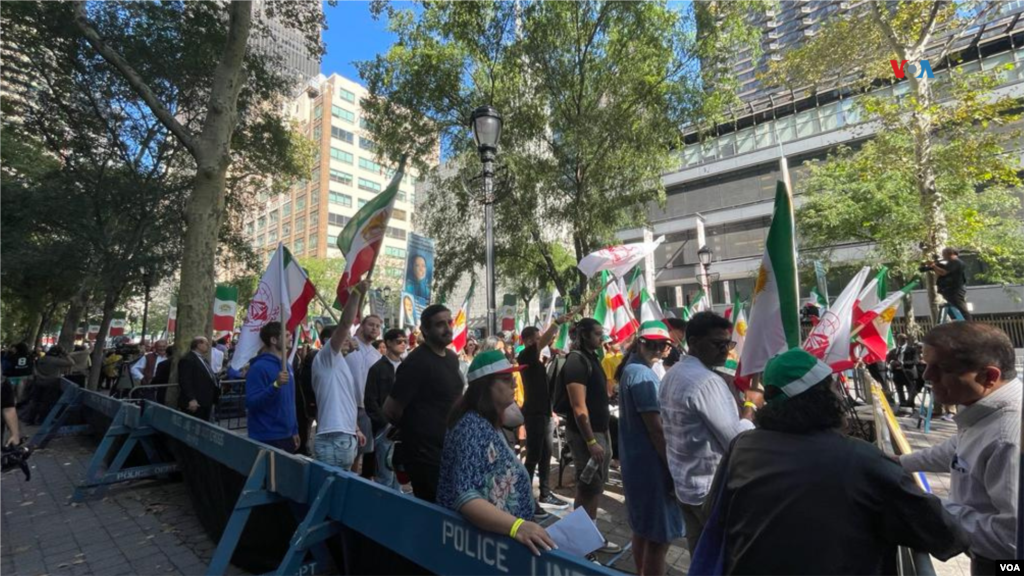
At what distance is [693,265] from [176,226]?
32163 millimetres

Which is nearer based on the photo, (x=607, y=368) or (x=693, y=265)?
(x=607, y=368)

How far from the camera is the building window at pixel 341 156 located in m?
69.0

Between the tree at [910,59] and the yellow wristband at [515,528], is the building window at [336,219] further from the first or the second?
the yellow wristband at [515,528]

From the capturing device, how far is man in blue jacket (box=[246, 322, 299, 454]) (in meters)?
4.49

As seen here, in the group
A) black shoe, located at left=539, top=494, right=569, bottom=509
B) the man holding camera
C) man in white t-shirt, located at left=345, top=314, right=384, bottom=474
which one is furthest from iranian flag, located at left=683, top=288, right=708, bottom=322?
man in white t-shirt, located at left=345, top=314, right=384, bottom=474

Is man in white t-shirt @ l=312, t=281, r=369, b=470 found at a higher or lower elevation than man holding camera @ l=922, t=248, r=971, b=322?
lower

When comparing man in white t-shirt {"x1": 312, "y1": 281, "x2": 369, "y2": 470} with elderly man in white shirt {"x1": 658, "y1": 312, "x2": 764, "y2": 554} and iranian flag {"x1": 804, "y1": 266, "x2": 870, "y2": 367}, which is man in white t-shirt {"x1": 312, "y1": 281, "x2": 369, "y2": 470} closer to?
elderly man in white shirt {"x1": 658, "y1": 312, "x2": 764, "y2": 554}

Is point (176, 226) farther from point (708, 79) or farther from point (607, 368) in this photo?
point (708, 79)

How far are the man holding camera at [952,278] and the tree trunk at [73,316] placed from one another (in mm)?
19544

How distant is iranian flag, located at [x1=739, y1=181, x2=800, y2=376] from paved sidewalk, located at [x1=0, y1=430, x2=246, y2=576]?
4.28 metres

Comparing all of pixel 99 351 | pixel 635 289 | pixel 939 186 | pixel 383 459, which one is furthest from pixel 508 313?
pixel 939 186

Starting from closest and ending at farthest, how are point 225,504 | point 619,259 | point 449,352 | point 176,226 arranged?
1. point 449,352
2. point 225,504
3. point 619,259
4. point 176,226

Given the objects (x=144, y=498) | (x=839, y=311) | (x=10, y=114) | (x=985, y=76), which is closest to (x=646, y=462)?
(x=839, y=311)

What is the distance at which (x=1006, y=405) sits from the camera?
1974mm
